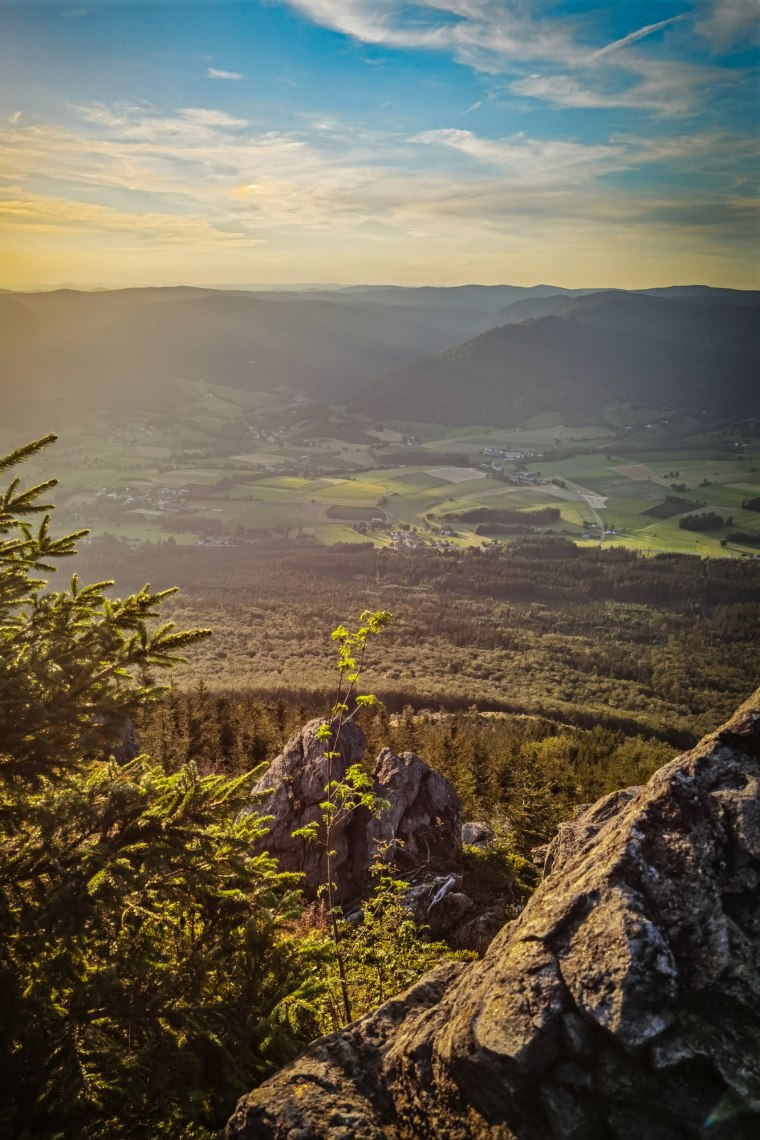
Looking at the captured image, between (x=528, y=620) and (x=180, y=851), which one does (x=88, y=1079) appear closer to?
(x=180, y=851)

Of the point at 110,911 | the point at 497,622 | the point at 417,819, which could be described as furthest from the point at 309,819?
the point at 497,622

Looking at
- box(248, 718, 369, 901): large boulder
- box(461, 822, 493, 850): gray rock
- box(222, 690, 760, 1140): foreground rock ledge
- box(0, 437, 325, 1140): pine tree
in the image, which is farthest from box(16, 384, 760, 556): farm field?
box(222, 690, 760, 1140): foreground rock ledge

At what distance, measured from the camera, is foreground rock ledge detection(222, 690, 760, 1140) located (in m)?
3.89

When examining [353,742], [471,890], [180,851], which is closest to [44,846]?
[180,851]

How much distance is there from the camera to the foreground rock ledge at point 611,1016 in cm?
389

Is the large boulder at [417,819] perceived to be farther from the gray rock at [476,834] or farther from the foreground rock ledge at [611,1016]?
the foreground rock ledge at [611,1016]

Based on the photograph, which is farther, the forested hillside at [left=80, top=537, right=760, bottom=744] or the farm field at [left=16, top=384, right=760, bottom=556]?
the farm field at [left=16, top=384, right=760, bottom=556]

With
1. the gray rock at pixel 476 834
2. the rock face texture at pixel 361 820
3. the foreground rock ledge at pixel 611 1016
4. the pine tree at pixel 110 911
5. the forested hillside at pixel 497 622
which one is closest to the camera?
the foreground rock ledge at pixel 611 1016

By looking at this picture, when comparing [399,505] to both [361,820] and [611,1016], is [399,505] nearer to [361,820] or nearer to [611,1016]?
[361,820]

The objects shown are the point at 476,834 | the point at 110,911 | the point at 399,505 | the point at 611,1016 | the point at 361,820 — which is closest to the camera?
the point at 611,1016

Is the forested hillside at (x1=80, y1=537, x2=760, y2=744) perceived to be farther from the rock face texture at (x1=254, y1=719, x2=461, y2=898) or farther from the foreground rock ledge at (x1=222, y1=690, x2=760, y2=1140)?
the foreground rock ledge at (x1=222, y1=690, x2=760, y2=1140)

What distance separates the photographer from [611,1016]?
13.0 ft

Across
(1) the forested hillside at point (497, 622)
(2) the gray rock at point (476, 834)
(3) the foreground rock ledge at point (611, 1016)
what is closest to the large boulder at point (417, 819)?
(2) the gray rock at point (476, 834)

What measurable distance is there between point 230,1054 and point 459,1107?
2.73 metres
